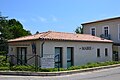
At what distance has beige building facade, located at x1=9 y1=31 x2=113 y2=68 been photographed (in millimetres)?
→ 21719

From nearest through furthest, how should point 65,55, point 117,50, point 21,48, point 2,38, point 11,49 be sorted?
1. point 65,55
2. point 21,48
3. point 11,49
4. point 117,50
5. point 2,38

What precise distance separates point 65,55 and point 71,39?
1.72m

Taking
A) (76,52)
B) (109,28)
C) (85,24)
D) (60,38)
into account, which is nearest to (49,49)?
(60,38)

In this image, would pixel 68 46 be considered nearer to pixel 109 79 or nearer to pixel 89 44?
pixel 89 44

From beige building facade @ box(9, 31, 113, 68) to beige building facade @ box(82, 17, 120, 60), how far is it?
3.40 metres

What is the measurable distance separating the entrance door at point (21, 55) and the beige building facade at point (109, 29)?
12670mm

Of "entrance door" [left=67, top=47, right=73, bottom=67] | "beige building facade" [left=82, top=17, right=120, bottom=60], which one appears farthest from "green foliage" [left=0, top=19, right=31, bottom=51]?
"entrance door" [left=67, top=47, right=73, bottom=67]

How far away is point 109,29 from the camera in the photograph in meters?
35.3

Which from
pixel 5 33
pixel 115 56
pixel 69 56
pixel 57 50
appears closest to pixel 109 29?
pixel 115 56

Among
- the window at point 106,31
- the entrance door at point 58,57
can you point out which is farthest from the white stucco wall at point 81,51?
the window at point 106,31

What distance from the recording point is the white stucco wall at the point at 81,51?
22.4 m

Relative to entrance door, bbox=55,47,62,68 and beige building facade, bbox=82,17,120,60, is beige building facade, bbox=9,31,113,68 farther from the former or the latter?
beige building facade, bbox=82,17,120,60

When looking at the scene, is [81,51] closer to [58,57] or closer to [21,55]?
[58,57]

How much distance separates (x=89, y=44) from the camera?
86.6 feet
